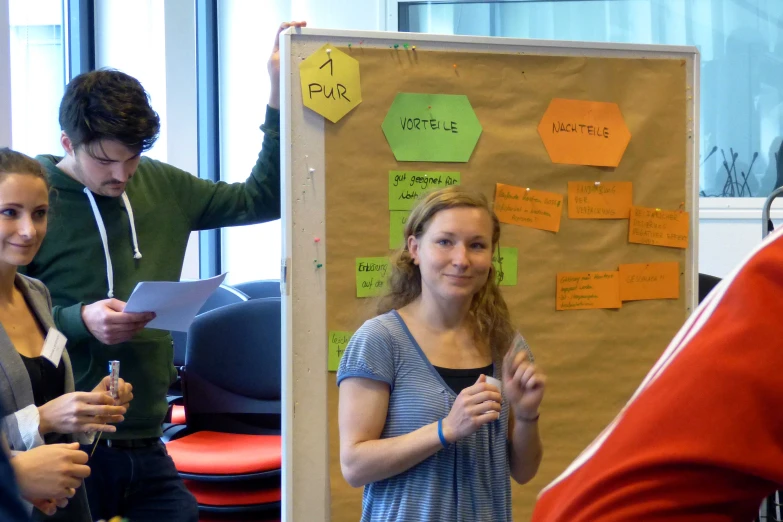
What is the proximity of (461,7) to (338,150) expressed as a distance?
205 centimetres

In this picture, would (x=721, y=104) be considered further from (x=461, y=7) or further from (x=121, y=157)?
(x=121, y=157)

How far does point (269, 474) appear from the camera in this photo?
2.49m

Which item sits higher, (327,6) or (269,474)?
(327,6)

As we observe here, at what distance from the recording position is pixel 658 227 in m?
2.28

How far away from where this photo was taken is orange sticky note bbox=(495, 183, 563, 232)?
2.13 metres

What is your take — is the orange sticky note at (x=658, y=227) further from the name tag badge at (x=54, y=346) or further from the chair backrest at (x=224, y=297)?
the chair backrest at (x=224, y=297)

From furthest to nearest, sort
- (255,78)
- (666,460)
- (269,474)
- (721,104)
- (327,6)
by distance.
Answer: (255,78), (327,6), (721,104), (269,474), (666,460)

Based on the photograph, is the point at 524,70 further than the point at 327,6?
No

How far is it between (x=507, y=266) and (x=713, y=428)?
5.81ft

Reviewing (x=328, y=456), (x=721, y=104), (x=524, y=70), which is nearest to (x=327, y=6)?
(x=721, y=104)

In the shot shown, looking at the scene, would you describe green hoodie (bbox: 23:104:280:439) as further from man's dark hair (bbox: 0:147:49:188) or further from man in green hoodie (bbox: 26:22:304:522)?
man's dark hair (bbox: 0:147:49:188)

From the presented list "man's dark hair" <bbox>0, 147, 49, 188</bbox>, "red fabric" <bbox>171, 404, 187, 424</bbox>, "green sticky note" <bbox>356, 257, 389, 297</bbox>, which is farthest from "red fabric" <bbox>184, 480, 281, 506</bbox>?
"man's dark hair" <bbox>0, 147, 49, 188</bbox>

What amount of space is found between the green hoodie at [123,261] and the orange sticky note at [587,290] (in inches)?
39.1

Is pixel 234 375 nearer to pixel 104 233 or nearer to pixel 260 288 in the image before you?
pixel 260 288
